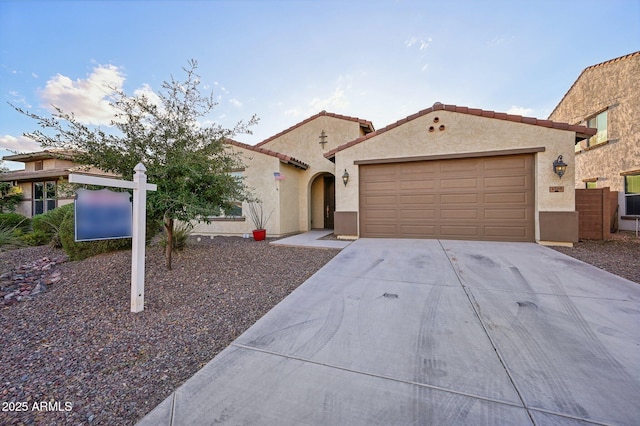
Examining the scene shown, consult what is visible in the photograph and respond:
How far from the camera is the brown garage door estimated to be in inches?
283

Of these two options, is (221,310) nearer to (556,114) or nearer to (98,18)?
(98,18)

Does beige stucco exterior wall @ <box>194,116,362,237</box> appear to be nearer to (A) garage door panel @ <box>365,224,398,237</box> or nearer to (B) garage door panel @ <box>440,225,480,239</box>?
(A) garage door panel @ <box>365,224,398,237</box>

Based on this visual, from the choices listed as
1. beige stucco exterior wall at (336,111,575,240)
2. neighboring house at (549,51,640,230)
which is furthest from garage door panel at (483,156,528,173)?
neighboring house at (549,51,640,230)

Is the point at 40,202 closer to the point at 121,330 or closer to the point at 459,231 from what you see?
the point at 121,330

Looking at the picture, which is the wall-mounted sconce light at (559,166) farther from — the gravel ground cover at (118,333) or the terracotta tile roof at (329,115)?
the terracotta tile roof at (329,115)

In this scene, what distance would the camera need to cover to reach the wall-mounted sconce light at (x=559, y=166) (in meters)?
6.58

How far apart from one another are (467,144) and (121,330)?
8835mm

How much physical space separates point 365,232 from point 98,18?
9.46m

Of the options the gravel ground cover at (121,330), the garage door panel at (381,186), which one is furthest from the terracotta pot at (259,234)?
the garage door panel at (381,186)

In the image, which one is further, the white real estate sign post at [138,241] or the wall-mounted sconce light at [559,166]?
the wall-mounted sconce light at [559,166]

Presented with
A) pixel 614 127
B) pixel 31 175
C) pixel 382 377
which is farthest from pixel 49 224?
pixel 614 127

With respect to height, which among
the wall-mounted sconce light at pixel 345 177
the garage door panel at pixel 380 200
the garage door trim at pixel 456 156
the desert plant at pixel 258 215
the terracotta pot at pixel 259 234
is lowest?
the terracotta pot at pixel 259 234

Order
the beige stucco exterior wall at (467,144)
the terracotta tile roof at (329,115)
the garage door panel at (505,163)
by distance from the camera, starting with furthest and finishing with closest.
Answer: the terracotta tile roof at (329,115) → the garage door panel at (505,163) → the beige stucco exterior wall at (467,144)

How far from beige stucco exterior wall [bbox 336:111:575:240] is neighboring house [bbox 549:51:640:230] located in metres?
7.41
